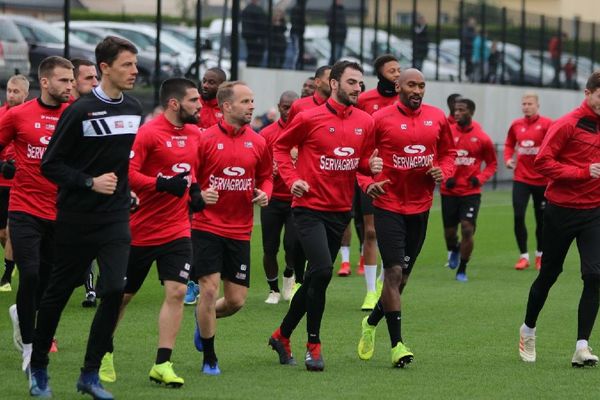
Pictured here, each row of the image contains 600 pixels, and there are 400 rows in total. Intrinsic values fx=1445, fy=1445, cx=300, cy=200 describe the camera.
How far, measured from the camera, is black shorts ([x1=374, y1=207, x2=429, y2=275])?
11.4 m

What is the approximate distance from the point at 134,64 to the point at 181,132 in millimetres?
1083

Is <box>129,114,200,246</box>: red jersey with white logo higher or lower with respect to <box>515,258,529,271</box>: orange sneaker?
higher

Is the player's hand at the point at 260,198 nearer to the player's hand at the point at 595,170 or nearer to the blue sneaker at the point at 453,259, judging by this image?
the player's hand at the point at 595,170

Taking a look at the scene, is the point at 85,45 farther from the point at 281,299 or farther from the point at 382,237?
the point at 382,237

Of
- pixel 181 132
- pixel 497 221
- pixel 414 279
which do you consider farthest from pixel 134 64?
pixel 497 221

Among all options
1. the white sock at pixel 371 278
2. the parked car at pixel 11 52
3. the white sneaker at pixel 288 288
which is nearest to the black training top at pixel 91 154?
the white sock at pixel 371 278

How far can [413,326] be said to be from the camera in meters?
13.5

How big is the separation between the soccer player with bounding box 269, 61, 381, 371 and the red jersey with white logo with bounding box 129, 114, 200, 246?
3.60ft

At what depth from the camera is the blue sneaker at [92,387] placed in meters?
9.07

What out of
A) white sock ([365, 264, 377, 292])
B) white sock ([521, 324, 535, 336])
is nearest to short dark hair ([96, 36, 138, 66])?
white sock ([521, 324, 535, 336])

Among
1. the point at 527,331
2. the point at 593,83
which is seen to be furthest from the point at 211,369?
the point at 593,83

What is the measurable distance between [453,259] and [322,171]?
347 inches

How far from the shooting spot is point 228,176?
421 inches

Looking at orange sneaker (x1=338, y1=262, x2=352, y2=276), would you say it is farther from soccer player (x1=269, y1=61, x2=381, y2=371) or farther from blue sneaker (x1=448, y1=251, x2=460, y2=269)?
soccer player (x1=269, y1=61, x2=381, y2=371)
